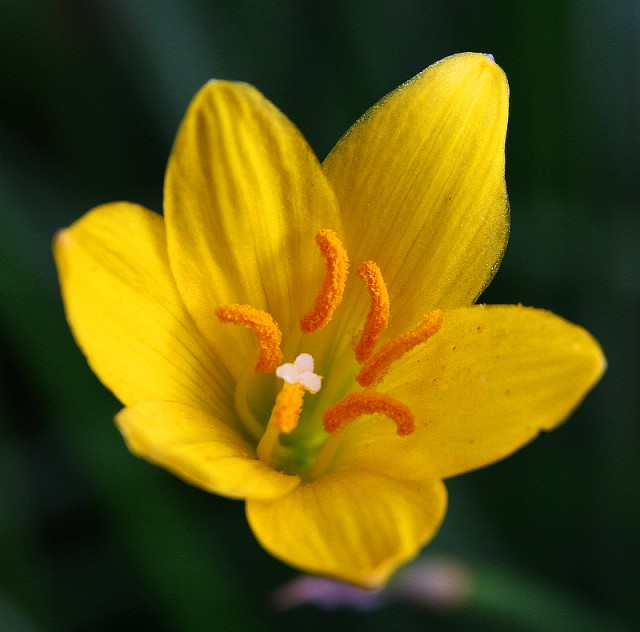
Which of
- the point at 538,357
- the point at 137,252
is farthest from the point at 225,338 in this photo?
the point at 538,357

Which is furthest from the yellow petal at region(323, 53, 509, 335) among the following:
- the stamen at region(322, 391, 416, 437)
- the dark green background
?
the dark green background

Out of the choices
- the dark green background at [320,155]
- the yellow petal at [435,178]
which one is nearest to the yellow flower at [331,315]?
the yellow petal at [435,178]

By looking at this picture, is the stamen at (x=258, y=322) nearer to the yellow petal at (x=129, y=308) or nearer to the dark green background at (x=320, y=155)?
the yellow petal at (x=129, y=308)

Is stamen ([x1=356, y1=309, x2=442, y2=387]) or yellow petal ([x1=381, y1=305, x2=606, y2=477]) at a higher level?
stamen ([x1=356, y1=309, x2=442, y2=387])

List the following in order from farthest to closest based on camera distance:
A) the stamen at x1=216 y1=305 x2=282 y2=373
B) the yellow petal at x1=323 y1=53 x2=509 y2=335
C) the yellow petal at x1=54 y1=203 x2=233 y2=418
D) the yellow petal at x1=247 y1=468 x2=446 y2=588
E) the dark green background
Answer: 1. the dark green background
2. the yellow petal at x1=323 y1=53 x2=509 y2=335
3. the stamen at x1=216 y1=305 x2=282 y2=373
4. the yellow petal at x1=54 y1=203 x2=233 y2=418
5. the yellow petal at x1=247 y1=468 x2=446 y2=588

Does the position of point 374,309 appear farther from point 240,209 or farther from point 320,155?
point 320,155

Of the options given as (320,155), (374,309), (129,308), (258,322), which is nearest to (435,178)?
(374,309)

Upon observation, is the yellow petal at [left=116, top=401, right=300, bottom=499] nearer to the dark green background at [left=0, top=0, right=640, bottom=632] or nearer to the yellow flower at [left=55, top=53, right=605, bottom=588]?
the yellow flower at [left=55, top=53, right=605, bottom=588]
